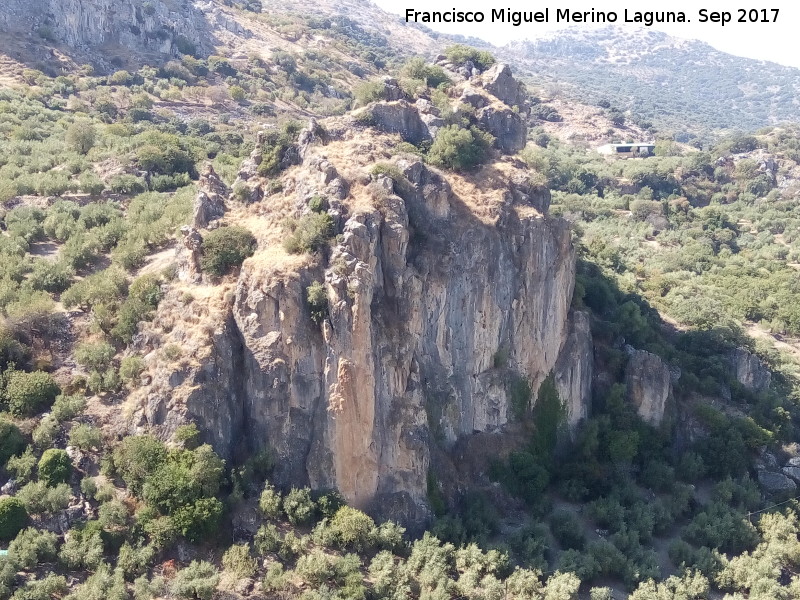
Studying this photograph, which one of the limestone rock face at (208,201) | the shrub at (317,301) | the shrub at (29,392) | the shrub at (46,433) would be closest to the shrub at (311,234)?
the shrub at (317,301)

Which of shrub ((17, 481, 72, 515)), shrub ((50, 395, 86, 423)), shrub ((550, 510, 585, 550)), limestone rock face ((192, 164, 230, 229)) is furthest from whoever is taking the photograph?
limestone rock face ((192, 164, 230, 229))

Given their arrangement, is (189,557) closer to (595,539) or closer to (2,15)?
(595,539)

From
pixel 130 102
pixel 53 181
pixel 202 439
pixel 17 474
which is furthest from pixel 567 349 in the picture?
pixel 130 102

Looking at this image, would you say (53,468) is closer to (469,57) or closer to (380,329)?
(380,329)

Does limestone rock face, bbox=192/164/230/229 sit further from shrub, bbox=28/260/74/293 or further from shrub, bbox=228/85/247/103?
shrub, bbox=228/85/247/103

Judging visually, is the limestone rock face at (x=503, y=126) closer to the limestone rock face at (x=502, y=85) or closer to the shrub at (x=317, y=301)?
the limestone rock face at (x=502, y=85)

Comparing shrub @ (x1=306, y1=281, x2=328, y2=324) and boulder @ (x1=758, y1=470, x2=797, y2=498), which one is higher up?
shrub @ (x1=306, y1=281, x2=328, y2=324)

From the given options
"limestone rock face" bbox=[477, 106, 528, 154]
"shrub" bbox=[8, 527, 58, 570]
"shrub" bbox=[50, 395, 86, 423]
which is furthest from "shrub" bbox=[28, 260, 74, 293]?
"limestone rock face" bbox=[477, 106, 528, 154]
